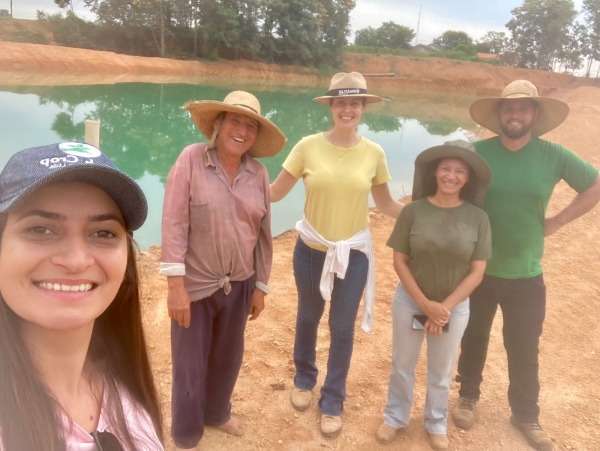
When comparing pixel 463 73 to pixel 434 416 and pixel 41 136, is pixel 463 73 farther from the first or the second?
pixel 434 416

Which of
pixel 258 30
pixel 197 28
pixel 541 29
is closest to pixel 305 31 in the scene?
pixel 258 30

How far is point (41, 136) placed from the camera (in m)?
9.72

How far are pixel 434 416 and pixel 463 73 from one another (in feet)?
141

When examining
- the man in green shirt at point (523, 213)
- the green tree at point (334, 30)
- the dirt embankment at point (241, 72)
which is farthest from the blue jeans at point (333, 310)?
the green tree at point (334, 30)

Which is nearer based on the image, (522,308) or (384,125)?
(522,308)

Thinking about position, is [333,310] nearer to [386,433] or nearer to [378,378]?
[386,433]

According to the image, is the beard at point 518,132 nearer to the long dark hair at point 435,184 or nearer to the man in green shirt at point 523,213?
the man in green shirt at point 523,213

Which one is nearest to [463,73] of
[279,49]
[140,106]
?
[279,49]

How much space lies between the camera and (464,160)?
2.19 metres

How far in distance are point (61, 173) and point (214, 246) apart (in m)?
1.15

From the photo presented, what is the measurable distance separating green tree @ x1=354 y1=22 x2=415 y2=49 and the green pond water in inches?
1324

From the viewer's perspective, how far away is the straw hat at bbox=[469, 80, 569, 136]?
2.35 metres

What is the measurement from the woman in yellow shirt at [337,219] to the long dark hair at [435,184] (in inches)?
9.4

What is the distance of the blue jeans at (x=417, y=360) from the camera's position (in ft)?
7.43
